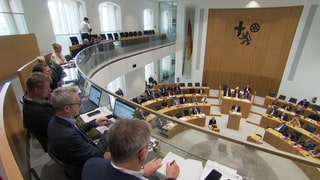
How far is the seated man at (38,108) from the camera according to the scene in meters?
1.90

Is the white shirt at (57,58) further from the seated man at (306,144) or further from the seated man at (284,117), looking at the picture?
the seated man at (284,117)

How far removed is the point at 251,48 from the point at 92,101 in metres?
11.3

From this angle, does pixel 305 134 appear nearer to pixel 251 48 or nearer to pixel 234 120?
pixel 234 120

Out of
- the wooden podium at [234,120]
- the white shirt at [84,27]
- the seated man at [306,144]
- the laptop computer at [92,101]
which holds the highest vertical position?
the white shirt at [84,27]

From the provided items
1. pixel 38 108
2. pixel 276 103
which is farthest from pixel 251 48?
pixel 38 108

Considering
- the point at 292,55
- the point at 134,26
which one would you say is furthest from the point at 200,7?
the point at 292,55

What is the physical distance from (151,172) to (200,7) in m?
11.9

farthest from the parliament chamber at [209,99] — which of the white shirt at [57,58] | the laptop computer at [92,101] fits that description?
the white shirt at [57,58]

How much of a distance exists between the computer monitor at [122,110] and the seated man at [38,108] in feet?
2.67

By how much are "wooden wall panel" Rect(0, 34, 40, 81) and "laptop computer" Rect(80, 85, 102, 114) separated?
3809 millimetres

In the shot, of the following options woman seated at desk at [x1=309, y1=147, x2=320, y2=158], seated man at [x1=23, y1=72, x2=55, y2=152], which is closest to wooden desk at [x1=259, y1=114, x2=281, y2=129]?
woman seated at desk at [x1=309, y1=147, x2=320, y2=158]

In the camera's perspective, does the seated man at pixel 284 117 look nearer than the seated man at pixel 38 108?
No

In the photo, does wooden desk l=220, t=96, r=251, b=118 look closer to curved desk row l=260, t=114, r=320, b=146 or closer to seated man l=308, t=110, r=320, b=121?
curved desk row l=260, t=114, r=320, b=146

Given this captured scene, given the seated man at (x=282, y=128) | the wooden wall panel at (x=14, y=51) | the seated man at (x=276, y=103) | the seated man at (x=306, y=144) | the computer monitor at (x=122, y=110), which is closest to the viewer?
the computer monitor at (x=122, y=110)
